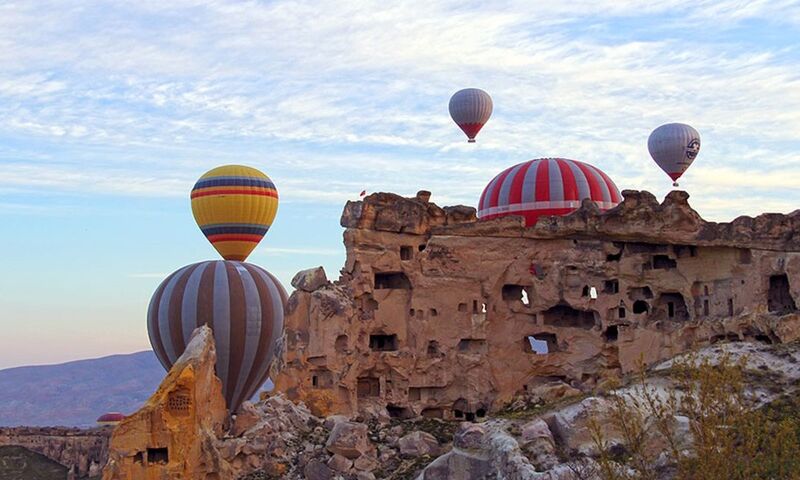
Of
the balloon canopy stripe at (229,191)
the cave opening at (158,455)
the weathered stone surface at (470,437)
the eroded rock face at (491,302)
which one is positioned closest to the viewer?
the weathered stone surface at (470,437)

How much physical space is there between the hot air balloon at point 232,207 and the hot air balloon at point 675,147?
18582 mm

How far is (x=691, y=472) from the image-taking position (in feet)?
46.7

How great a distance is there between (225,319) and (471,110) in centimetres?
1347

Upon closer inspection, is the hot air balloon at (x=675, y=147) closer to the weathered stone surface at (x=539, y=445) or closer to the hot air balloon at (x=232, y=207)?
the hot air balloon at (x=232, y=207)

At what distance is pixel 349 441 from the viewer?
28.2m

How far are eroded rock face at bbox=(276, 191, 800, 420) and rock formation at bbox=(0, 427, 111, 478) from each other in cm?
2819

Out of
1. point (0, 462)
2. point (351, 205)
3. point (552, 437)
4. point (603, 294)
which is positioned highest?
point (351, 205)

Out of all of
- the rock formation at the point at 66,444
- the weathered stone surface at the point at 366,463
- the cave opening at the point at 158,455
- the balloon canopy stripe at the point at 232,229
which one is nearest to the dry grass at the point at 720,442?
the weathered stone surface at the point at 366,463

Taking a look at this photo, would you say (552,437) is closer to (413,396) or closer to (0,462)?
(413,396)

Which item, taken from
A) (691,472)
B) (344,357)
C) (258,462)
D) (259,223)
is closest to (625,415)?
(691,472)

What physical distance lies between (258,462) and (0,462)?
32.0 metres

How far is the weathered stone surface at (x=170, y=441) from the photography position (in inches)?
1143

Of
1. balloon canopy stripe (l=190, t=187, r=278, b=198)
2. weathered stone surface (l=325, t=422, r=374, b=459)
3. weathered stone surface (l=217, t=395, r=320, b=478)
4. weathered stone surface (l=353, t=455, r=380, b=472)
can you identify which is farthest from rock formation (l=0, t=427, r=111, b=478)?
weathered stone surface (l=353, t=455, r=380, b=472)

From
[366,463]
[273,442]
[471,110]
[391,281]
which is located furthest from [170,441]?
[471,110]
